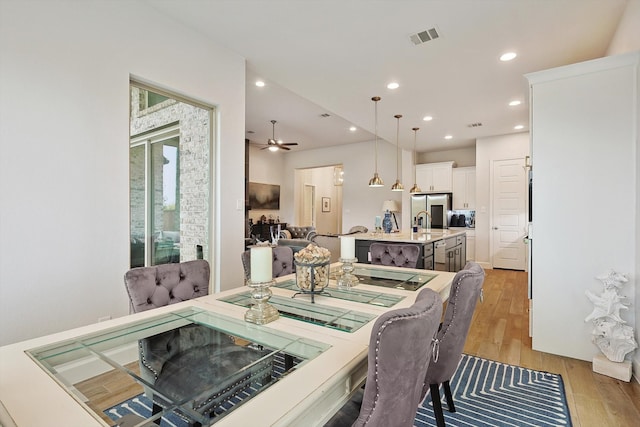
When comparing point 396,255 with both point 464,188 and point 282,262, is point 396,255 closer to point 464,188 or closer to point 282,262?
point 282,262

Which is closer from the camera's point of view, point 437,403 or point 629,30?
point 437,403

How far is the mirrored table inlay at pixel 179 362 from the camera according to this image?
2.89ft

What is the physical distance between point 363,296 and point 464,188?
6.90 meters

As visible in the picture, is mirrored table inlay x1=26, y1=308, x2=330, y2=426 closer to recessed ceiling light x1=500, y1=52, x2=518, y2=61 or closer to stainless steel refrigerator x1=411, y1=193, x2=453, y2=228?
recessed ceiling light x1=500, y1=52, x2=518, y2=61

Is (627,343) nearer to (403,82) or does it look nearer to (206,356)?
(206,356)

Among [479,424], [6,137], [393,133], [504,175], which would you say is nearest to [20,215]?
[6,137]

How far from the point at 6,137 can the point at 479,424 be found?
10.8 feet

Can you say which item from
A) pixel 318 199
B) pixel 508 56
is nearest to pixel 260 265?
pixel 508 56

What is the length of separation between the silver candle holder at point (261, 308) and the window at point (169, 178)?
1.89m

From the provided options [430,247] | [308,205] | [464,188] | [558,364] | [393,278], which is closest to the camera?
[393,278]

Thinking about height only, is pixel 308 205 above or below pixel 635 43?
below

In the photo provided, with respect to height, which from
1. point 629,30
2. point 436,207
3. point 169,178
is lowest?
point 436,207

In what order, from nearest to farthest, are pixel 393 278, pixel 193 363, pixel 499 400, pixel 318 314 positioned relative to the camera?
pixel 193 363 < pixel 318 314 < pixel 499 400 < pixel 393 278

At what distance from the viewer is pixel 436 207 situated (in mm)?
7754
